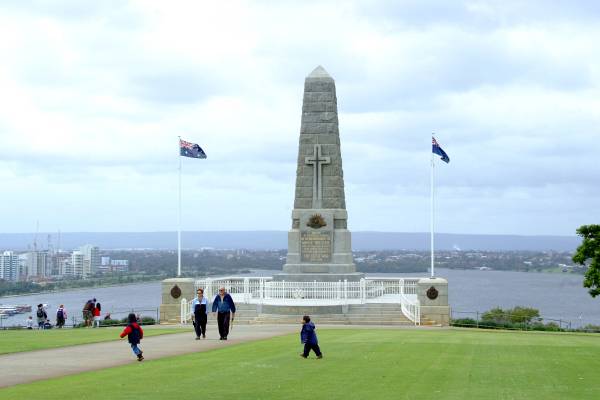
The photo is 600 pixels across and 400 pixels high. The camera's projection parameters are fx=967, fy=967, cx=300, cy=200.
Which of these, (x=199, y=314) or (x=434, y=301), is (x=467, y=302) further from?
(x=199, y=314)

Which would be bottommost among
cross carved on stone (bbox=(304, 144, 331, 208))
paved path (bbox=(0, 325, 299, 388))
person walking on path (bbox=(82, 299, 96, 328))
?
paved path (bbox=(0, 325, 299, 388))

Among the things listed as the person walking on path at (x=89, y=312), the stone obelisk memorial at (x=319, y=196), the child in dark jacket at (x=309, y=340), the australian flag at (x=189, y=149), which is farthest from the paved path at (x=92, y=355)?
the australian flag at (x=189, y=149)

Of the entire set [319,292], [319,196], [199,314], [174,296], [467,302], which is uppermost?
[319,196]

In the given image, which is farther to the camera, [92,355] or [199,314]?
[199,314]

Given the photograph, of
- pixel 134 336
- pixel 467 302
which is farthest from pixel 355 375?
pixel 467 302

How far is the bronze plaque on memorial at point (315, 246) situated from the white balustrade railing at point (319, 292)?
2.34m

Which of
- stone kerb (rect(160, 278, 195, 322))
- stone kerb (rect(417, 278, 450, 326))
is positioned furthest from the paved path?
stone kerb (rect(417, 278, 450, 326))

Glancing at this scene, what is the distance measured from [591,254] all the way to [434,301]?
18.8 ft

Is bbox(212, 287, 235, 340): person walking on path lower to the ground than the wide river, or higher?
higher

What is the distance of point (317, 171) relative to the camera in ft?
132

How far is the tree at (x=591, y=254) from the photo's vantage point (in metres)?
29.7

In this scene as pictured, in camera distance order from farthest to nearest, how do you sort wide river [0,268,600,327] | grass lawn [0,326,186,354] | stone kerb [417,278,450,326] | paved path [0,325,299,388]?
wide river [0,268,600,327], stone kerb [417,278,450,326], grass lawn [0,326,186,354], paved path [0,325,299,388]

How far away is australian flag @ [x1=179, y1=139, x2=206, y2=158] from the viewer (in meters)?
40.1

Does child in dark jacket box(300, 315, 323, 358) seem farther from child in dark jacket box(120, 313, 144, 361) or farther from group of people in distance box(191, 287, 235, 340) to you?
group of people in distance box(191, 287, 235, 340)
